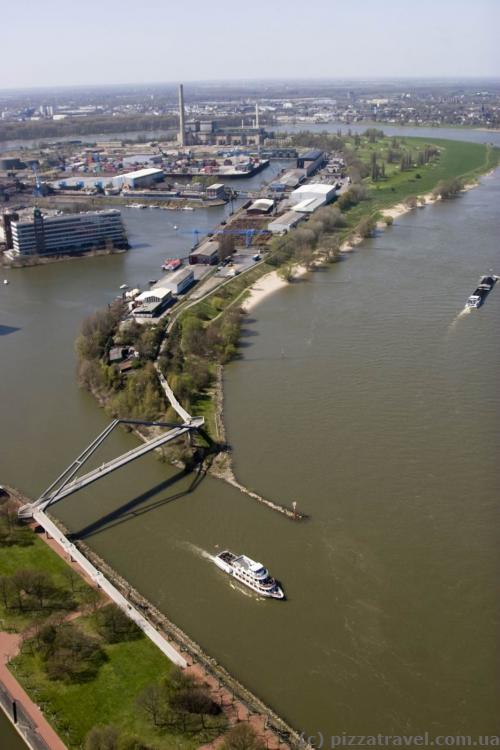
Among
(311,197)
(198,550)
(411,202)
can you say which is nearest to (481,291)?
(198,550)

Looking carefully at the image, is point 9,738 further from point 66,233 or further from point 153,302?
point 66,233

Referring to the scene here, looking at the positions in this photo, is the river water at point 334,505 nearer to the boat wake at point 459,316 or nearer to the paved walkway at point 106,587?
the boat wake at point 459,316

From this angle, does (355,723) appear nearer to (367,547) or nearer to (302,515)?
(367,547)

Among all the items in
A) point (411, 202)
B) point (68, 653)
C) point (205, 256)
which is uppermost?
point (411, 202)

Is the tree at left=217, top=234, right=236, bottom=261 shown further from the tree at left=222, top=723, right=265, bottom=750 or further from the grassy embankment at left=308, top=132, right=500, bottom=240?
the tree at left=222, top=723, right=265, bottom=750

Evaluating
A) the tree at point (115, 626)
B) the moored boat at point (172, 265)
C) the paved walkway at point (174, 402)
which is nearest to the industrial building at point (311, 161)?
the moored boat at point (172, 265)

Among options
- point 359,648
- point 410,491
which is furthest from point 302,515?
point 359,648
